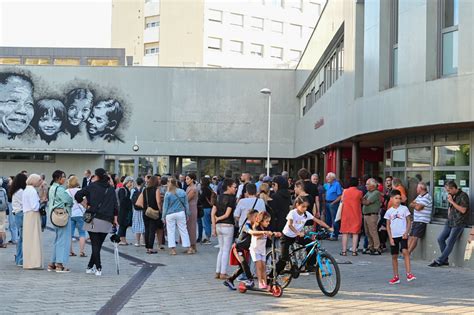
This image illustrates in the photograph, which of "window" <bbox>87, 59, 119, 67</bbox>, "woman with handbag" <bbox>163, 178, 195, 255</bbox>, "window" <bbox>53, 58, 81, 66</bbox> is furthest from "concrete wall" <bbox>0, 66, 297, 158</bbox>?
"woman with handbag" <bbox>163, 178, 195, 255</bbox>

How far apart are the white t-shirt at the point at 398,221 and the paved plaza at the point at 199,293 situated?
0.86 metres

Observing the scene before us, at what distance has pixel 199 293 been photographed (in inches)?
389

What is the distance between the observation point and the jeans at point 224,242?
438 inches

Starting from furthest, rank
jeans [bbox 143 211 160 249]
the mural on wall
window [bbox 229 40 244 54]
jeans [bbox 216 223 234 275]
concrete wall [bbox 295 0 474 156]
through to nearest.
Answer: window [bbox 229 40 244 54]
the mural on wall
jeans [bbox 143 211 160 249]
concrete wall [bbox 295 0 474 156]
jeans [bbox 216 223 234 275]

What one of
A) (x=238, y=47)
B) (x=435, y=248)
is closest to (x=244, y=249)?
(x=435, y=248)

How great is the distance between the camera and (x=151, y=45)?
68875mm

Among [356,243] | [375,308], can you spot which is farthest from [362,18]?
[375,308]

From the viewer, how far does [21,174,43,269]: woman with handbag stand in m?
12.0

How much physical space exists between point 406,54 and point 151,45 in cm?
5623

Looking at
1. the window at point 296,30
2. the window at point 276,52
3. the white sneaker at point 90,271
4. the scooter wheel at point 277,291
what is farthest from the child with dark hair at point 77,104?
the window at point 296,30

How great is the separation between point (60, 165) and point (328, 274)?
32.0 metres

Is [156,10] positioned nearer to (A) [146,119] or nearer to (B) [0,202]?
(A) [146,119]

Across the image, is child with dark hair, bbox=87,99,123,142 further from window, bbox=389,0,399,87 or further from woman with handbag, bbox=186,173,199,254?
window, bbox=389,0,399,87

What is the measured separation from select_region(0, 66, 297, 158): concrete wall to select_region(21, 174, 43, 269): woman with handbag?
25.9m
